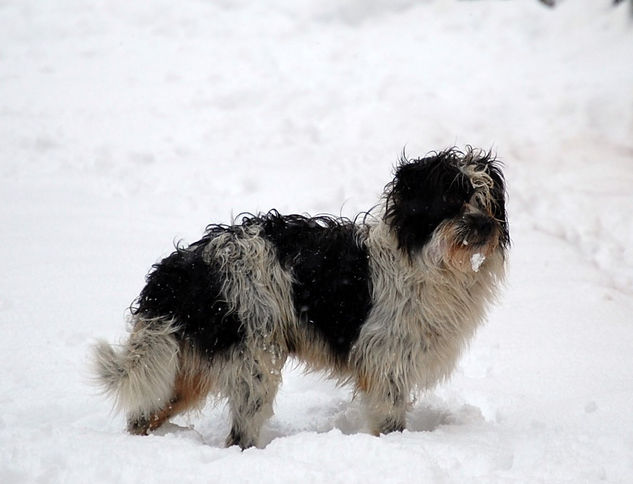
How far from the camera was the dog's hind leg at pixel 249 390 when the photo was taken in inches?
163

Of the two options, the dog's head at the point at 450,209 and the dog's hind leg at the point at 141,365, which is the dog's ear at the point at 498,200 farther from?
the dog's hind leg at the point at 141,365

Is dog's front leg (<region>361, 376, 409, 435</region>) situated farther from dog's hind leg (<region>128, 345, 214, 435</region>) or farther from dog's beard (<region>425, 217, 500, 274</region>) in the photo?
dog's hind leg (<region>128, 345, 214, 435</region>)

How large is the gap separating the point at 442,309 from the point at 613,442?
3.68 ft

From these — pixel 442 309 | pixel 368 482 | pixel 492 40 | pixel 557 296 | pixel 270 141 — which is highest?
pixel 492 40

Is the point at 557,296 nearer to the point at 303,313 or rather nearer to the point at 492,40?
the point at 303,313

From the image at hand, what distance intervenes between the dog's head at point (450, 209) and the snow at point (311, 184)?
103 cm

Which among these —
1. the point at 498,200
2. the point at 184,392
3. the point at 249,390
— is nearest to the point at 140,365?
the point at 184,392

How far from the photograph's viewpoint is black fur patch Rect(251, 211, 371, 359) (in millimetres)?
4230

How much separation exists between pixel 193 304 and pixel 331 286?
A: 79cm

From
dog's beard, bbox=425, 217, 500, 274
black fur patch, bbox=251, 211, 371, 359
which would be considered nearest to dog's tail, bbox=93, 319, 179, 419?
black fur patch, bbox=251, 211, 371, 359

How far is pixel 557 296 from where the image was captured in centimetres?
654

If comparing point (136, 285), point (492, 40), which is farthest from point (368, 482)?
point (492, 40)

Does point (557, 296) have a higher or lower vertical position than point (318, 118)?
lower

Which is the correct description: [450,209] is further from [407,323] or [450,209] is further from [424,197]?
[407,323]
